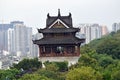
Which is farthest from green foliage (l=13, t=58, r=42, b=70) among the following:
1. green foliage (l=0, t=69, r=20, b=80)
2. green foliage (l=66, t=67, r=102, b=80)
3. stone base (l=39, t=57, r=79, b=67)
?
green foliage (l=66, t=67, r=102, b=80)

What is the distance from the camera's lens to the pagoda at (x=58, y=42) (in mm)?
44969

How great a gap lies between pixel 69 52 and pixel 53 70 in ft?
19.9

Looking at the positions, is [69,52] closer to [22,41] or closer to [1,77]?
[1,77]

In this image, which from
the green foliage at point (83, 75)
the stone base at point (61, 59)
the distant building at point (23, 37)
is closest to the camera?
the green foliage at point (83, 75)

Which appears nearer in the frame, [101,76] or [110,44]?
[101,76]

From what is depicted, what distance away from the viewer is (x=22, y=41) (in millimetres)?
188750

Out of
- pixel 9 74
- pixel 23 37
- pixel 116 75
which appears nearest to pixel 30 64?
pixel 9 74

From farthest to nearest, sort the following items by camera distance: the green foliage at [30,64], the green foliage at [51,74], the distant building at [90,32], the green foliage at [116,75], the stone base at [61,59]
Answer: the distant building at [90,32] < the stone base at [61,59] < the green foliage at [30,64] < the green foliage at [51,74] < the green foliage at [116,75]

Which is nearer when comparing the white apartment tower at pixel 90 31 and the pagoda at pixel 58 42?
the pagoda at pixel 58 42

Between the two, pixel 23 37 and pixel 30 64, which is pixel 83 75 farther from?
pixel 23 37

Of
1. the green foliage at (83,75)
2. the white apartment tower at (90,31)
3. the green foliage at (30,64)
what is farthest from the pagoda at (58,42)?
the white apartment tower at (90,31)

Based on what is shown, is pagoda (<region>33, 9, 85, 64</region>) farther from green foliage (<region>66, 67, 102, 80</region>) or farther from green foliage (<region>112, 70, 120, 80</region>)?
green foliage (<region>66, 67, 102, 80</region>)

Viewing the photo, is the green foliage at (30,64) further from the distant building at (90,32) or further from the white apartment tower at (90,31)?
the white apartment tower at (90,31)

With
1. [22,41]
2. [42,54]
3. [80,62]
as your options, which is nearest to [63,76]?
[80,62]
